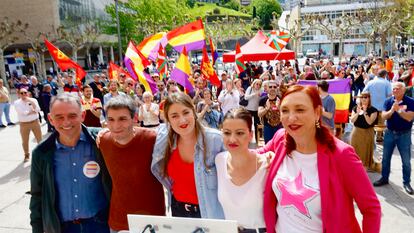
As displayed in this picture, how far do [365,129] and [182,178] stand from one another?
4.83 m

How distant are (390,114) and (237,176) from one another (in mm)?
3991

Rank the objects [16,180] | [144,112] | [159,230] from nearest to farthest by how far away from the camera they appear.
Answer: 1. [159,230]
2. [16,180]
3. [144,112]

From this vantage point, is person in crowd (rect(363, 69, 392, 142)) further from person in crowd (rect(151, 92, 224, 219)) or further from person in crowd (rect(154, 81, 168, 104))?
person in crowd (rect(151, 92, 224, 219))

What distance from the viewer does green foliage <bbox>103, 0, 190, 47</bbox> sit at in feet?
123

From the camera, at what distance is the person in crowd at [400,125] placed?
205 inches

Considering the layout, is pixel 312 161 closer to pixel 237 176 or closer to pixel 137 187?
pixel 237 176

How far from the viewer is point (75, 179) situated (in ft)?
8.77

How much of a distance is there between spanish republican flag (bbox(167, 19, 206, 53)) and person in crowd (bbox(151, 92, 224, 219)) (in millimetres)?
7870

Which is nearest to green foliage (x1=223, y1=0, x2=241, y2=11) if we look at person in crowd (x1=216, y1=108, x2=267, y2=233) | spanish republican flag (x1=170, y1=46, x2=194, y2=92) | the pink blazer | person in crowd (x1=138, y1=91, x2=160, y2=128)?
spanish republican flag (x1=170, y1=46, x2=194, y2=92)

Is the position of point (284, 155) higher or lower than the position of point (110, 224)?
higher

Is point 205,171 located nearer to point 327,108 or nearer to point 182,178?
point 182,178

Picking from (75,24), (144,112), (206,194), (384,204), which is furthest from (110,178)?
(75,24)

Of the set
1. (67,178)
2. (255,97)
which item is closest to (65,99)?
(67,178)

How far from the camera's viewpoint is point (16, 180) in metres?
6.94
